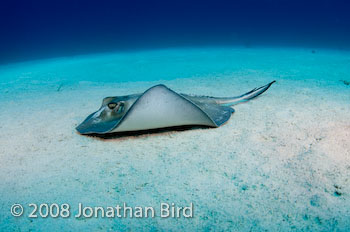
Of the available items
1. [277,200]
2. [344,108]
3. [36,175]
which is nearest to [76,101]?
[36,175]

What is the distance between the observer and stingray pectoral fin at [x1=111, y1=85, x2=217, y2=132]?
97.1 inches

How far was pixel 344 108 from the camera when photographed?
12.0ft

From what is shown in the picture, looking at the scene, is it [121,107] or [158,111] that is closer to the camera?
[158,111]

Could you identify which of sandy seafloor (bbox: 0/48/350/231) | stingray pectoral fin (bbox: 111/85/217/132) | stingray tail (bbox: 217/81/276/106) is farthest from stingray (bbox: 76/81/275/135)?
stingray tail (bbox: 217/81/276/106)

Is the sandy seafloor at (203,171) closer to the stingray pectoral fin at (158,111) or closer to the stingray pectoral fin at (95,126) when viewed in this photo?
the stingray pectoral fin at (95,126)

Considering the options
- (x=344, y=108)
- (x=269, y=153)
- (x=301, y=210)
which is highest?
(x=344, y=108)

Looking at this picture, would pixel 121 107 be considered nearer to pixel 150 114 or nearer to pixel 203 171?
pixel 150 114

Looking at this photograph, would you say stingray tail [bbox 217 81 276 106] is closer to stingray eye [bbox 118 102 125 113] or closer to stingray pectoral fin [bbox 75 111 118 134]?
stingray eye [bbox 118 102 125 113]

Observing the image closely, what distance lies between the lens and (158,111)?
8.34 ft

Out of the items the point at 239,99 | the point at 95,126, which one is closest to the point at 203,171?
the point at 95,126

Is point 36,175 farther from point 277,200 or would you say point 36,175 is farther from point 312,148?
point 312,148

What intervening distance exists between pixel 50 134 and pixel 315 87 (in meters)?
6.08

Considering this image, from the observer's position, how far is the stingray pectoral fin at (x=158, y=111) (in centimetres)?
247

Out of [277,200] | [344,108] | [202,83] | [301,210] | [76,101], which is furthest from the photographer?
[202,83]
